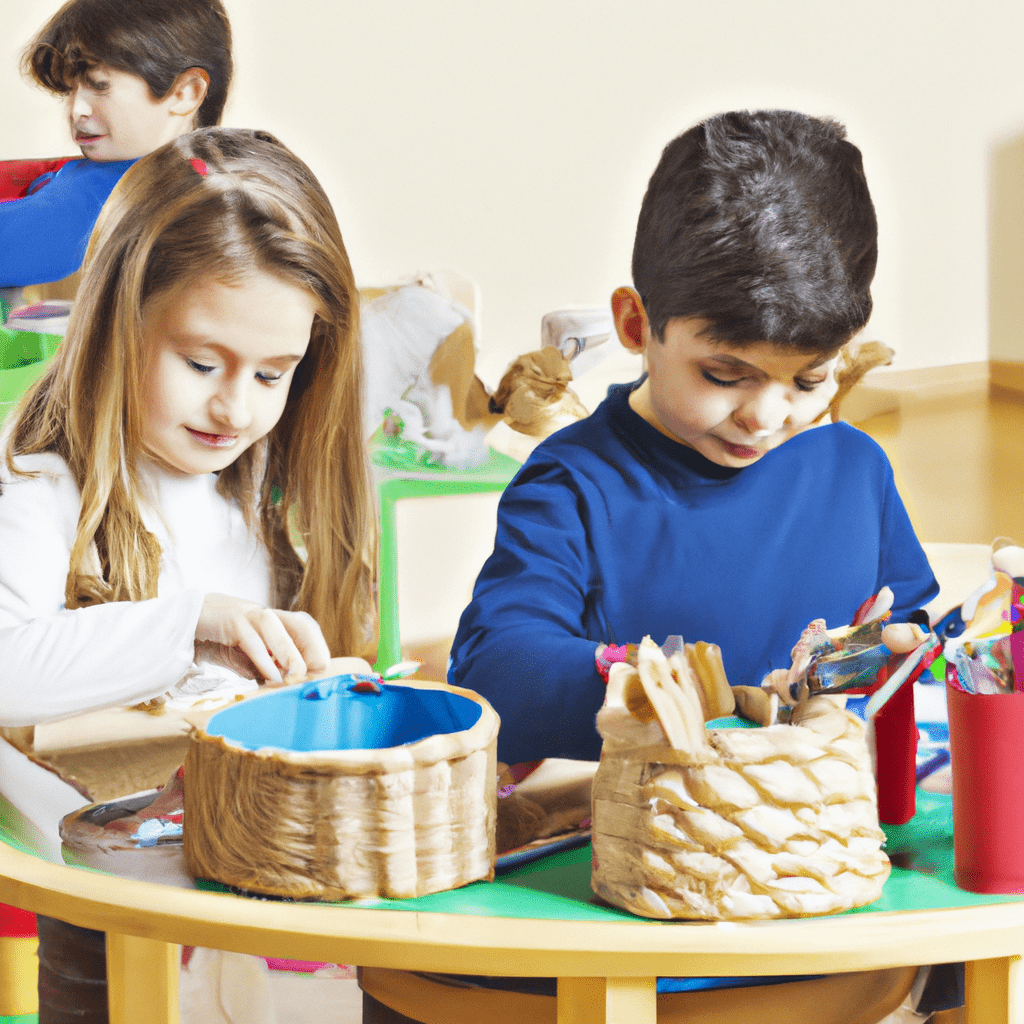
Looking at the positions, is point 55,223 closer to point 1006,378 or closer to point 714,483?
point 714,483

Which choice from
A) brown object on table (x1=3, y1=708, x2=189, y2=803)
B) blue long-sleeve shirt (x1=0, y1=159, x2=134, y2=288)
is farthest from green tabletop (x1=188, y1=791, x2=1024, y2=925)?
blue long-sleeve shirt (x1=0, y1=159, x2=134, y2=288)

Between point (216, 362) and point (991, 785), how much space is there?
25.4 inches

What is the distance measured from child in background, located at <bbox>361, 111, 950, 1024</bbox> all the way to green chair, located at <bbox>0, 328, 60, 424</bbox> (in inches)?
15.9

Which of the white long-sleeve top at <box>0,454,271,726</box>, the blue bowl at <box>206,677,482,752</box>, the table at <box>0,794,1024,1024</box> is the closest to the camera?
the table at <box>0,794,1024,1024</box>

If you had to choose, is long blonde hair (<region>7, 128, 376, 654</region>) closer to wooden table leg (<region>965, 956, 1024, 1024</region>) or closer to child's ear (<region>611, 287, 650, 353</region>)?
child's ear (<region>611, 287, 650, 353</region>)

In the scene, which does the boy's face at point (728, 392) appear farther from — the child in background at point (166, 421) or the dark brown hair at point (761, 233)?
the child in background at point (166, 421)

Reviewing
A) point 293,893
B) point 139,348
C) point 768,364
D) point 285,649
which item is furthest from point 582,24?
point 293,893

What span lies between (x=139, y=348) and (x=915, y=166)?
0.65 m

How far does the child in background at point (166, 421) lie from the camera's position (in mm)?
921

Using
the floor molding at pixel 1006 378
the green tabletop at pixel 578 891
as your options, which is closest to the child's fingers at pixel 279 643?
the green tabletop at pixel 578 891

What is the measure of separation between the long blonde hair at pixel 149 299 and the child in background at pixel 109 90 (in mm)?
26

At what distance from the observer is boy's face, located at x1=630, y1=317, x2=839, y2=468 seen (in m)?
0.89

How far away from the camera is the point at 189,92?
3.16 feet

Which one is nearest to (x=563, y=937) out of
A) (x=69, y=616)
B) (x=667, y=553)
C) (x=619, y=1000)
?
(x=619, y=1000)
